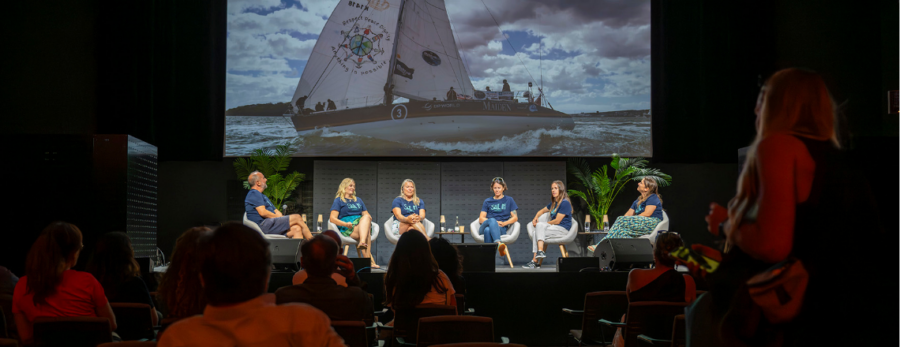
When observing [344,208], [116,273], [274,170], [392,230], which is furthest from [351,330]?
[274,170]

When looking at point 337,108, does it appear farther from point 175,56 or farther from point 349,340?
point 349,340

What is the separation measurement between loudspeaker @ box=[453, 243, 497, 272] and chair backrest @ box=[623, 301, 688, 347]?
315 cm

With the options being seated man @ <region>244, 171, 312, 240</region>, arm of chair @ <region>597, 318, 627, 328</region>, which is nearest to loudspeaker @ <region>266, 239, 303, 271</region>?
seated man @ <region>244, 171, 312, 240</region>

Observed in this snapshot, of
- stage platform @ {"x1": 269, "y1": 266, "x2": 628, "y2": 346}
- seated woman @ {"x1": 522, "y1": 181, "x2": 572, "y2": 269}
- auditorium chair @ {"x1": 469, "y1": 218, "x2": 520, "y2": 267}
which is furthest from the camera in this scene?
auditorium chair @ {"x1": 469, "y1": 218, "x2": 520, "y2": 267}

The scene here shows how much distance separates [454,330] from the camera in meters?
2.52

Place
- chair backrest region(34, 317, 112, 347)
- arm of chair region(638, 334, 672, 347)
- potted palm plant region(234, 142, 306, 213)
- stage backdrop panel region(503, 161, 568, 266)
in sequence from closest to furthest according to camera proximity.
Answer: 1. chair backrest region(34, 317, 112, 347)
2. arm of chair region(638, 334, 672, 347)
3. potted palm plant region(234, 142, 306, 213)
4. stage backdrop panel region(503, 161, 568, 266)

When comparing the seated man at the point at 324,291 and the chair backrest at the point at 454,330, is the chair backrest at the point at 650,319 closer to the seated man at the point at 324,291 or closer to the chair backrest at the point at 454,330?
the chair backrest at the point at 454,330

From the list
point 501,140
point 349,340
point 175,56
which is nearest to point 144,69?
point 175,56

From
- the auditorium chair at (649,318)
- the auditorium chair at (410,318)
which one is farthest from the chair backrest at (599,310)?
the auditorium chair at (410,318)

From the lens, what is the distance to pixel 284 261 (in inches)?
245

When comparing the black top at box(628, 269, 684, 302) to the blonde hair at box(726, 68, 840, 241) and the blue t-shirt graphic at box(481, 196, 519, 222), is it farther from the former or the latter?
the blue t-shirt graphic at box(481, 196, 519, 222)

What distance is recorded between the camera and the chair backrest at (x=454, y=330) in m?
2.50

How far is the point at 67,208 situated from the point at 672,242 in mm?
4869

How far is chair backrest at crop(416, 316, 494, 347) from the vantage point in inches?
98.4
